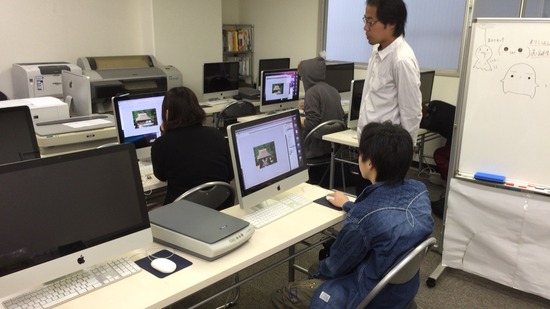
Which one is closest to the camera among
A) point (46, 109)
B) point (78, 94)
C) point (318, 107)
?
point (46, 109)

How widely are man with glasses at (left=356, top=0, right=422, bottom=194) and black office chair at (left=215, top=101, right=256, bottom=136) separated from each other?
6.99 ft

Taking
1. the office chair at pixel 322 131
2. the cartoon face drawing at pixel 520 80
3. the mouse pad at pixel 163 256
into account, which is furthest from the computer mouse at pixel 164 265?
the office chair at pixel 322 131

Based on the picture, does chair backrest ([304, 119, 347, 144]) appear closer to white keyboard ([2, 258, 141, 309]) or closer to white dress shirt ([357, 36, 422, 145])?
white dress shirt ([357, 36, 422, 145])

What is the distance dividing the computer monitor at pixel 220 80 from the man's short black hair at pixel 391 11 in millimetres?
2703

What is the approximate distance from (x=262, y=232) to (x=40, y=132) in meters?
1.60

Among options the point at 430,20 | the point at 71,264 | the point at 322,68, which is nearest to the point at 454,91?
the point at 430,20

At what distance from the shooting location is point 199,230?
1543mm

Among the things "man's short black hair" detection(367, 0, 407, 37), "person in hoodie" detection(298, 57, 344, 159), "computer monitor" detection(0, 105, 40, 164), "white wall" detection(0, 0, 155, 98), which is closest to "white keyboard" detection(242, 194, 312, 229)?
"computer monitor" detection(0, 105, 40, 164)

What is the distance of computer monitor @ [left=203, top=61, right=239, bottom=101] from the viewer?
4.93m

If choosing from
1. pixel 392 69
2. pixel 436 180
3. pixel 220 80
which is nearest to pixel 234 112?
pixel 220 80

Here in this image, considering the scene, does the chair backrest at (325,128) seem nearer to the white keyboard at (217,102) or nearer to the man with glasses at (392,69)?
the man with glasses at (392,69)

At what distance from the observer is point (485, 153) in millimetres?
2566

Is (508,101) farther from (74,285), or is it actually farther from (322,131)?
(74,285)

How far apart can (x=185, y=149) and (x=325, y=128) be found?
1777 millimetres
